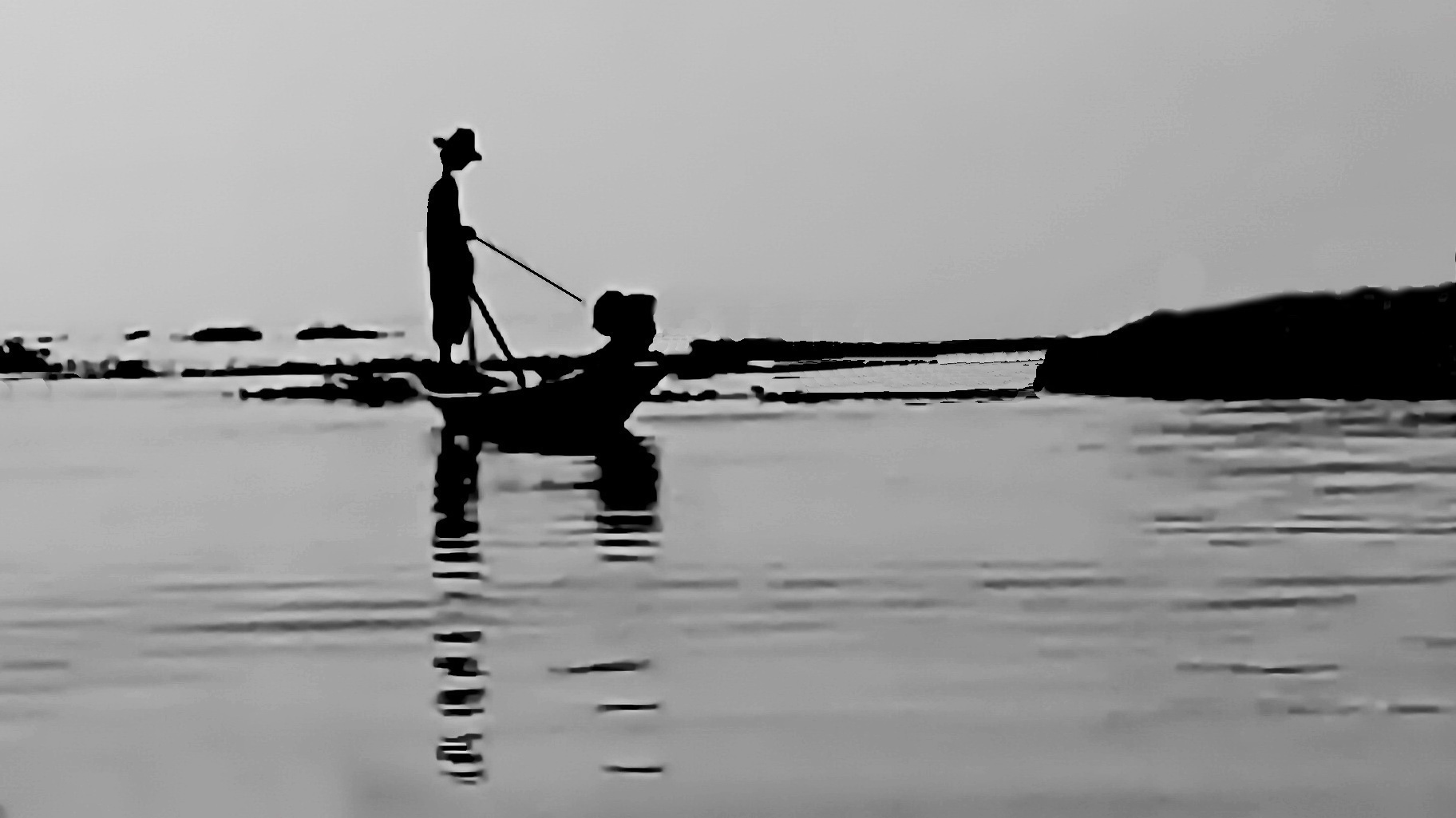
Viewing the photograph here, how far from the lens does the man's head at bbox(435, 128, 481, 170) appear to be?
12.0 metres

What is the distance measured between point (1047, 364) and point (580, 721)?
1870cm

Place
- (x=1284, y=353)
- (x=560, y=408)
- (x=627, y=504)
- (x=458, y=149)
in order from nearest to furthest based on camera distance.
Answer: (x=627, y=504) < (x=560, y=408) < (x=458, y=149) < (x=1284, y=353)

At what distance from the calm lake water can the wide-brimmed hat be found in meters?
2.92

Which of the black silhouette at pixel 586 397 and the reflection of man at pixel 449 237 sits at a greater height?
the reflection of man at pixel 449 237

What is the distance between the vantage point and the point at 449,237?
39.6 feet

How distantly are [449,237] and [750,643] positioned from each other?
797cm

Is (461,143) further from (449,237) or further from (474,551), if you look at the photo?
(474,551)

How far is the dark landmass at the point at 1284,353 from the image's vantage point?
63.4ft

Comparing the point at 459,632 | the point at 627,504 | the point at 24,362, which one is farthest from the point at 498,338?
the point at 24,362

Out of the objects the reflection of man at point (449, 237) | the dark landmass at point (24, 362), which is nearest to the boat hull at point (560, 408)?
the reflection of man at point (449, 237)

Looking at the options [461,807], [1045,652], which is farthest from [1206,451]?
[461,807]

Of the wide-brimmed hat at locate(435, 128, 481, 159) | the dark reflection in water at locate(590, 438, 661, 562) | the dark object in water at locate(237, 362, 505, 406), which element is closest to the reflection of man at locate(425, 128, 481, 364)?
the wide-brimmed hat at locate(435, 128, 481, 159)

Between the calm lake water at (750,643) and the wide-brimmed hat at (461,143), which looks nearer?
the calm lake water at (750,643)

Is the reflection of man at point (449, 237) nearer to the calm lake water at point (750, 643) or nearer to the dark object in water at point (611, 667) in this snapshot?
the calm lake water at point (750, 643)
